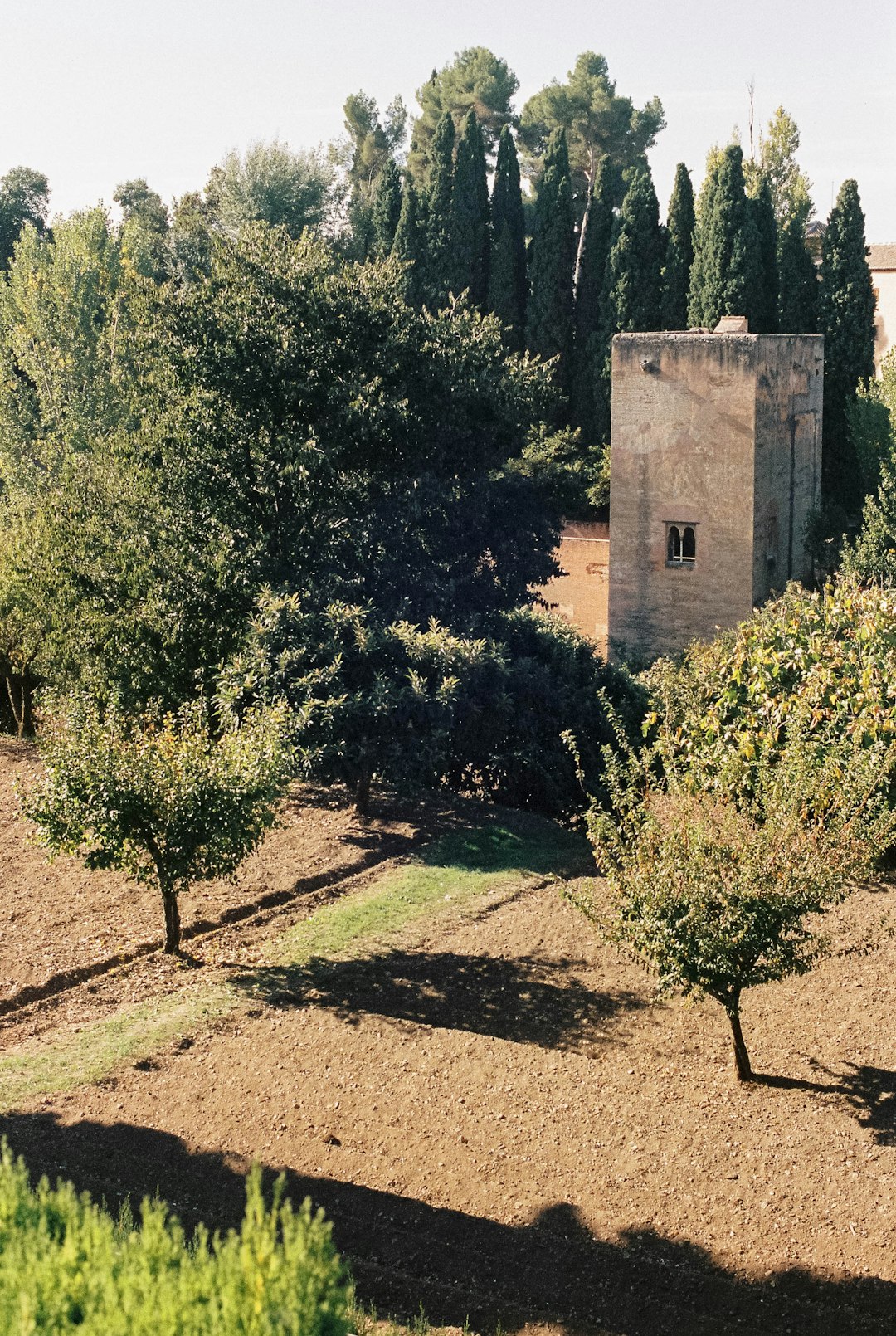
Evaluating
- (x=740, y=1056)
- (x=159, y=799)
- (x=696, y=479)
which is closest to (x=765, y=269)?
(x=696, y=479)

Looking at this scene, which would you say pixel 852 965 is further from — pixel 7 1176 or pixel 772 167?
pixel 772 167

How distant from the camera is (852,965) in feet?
38.2

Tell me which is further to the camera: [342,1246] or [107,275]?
[107,275]

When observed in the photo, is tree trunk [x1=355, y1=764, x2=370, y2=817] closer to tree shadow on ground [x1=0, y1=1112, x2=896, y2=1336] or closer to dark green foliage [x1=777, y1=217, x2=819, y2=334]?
tree shadow on ground [x1=0, y1=1112, x2=896, y2=1336]

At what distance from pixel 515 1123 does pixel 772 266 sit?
2897cm

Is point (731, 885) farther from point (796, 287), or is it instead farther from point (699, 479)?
point (796, 287)

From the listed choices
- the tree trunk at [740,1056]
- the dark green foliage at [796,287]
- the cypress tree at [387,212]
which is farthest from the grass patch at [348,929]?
the cypress tree at [387,212]

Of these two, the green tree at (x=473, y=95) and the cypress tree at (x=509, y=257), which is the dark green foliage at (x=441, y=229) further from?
the green tree at (x=473, y=95)

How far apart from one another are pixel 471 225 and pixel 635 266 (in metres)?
5.78

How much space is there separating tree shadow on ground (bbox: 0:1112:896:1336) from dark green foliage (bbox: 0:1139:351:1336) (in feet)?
8.17

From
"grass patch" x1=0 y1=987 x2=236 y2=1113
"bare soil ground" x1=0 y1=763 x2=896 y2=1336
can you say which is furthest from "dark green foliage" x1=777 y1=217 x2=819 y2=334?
"grass patch" x1=0 y1=987 x2=236 y2=1113

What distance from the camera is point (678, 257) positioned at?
114 ft

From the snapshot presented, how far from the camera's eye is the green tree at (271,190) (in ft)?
153

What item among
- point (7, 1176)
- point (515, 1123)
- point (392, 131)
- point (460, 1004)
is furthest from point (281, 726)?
point (392, 131)
